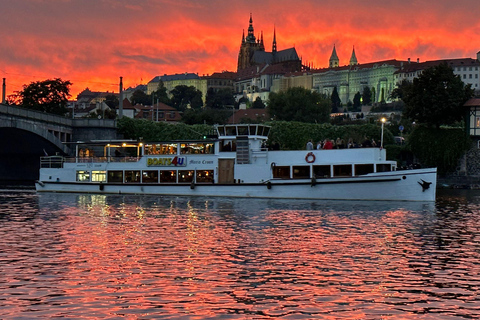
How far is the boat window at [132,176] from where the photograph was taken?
5628 cm

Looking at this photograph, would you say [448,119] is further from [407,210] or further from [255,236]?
[255,236]

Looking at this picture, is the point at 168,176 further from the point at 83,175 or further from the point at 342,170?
the point at 342,170

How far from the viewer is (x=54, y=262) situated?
75.2ft

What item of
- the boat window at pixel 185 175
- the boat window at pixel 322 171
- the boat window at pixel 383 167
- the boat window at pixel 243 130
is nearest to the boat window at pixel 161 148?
the boat window at pixel 185 175

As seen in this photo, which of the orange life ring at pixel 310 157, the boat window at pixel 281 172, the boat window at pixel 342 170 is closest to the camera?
the boat window at pixel 342 170

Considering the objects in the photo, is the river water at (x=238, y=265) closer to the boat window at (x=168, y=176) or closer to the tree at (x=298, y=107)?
the boat window at (x=168, y=176)

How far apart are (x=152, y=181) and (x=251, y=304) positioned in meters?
39.0

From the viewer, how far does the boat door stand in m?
52.2

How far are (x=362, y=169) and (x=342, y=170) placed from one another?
1.32m

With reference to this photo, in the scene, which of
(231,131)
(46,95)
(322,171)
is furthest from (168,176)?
(46,95)

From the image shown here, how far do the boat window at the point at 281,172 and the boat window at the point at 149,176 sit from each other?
9.70 m

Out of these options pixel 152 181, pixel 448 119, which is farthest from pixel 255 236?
pixel 448 119

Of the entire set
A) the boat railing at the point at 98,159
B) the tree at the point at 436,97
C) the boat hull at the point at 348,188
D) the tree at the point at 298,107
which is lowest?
the boat hull at the point at 348,188

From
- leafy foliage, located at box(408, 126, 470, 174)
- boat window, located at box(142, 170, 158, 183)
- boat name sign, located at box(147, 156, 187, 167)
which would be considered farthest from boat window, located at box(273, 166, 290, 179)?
leafy foliage, located at box(408, 126, 470, 174)
